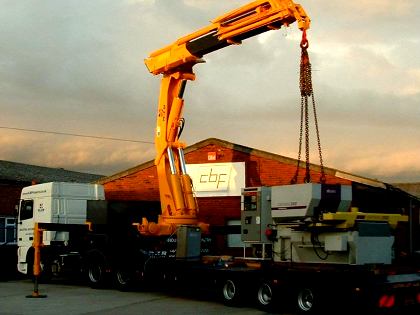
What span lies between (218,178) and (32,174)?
14.7 metres

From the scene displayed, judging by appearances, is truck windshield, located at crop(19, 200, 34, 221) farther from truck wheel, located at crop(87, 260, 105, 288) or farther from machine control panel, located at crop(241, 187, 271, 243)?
machine control panel, located at crop(241, 187, 271, 243)

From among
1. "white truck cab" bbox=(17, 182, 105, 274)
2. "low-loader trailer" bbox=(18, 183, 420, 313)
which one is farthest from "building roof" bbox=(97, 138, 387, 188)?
"low-loader trailer" bbox=(18, 183, 420, 313)

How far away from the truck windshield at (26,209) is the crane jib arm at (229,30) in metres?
6.90

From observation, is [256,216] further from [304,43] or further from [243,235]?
[304,43]

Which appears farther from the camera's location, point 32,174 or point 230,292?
point 32,174

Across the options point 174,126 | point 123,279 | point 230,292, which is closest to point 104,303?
point 123,279

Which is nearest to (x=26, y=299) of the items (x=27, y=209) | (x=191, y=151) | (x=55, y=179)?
(x=27, y=209)

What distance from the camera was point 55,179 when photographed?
3784 cm

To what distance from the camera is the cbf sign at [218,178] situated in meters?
25.0

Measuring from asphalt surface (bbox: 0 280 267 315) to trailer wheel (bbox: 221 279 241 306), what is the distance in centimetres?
22

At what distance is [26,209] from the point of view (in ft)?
78.0

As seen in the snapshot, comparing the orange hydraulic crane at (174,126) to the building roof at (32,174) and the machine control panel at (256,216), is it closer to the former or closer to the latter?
the machine control panel at (256,216)

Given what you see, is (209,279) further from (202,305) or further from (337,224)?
(337,224)

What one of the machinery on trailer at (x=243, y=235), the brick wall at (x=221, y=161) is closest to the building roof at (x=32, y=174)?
the brick wall at (x=221, y=161)
